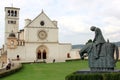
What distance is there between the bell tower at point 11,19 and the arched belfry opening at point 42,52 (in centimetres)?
1164

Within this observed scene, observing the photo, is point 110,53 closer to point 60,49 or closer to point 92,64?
point 92,64

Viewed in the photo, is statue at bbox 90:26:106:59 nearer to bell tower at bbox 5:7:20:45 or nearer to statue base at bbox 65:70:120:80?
statue base at bbox 65:70:120:80

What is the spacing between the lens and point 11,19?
78.3m

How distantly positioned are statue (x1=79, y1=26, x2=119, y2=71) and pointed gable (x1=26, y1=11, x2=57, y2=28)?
177 feet

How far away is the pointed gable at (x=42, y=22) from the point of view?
227ft

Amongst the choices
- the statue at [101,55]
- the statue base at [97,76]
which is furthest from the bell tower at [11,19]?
the statue base at [97,76]

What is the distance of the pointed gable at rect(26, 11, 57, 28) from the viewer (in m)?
69.1

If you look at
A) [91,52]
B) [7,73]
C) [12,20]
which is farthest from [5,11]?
[91,52]

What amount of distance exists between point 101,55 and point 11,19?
65.0 meters

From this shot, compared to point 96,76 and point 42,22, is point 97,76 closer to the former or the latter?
point 96,76

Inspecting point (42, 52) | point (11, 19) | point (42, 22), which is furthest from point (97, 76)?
point (11, 19)

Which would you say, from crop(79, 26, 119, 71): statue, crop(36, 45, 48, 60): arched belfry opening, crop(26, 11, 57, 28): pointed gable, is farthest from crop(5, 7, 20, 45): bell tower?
crop(79, 26, 119, 71): statue

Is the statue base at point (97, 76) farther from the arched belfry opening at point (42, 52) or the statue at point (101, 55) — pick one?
the arched belfry opening at point (42, 52)

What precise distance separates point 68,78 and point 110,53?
280cm
